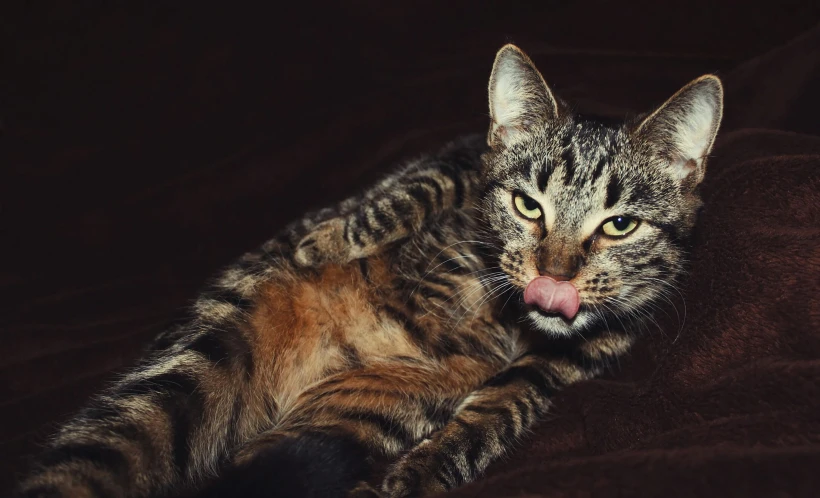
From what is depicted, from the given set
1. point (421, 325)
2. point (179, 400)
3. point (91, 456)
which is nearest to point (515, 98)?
point (421, 325)

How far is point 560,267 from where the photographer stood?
1.09 m

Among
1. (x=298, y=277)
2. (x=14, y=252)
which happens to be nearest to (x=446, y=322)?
(x=298, y=277)

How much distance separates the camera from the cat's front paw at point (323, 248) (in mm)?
1389

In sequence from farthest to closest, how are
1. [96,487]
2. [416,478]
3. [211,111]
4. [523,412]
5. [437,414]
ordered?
[211,111] < [437,414] < [523,412] < [416,478] < [96,487]

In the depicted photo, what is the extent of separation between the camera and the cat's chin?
113 cm

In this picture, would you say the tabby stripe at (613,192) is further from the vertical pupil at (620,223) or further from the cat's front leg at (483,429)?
the cat's front leg at (483,429)

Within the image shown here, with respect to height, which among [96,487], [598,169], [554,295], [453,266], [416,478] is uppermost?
[598,169]

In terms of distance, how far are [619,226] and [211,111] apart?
1.25m

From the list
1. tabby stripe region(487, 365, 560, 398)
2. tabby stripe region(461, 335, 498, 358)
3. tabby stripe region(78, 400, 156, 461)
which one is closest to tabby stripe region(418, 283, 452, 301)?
tabby stripe region(461, 335, 498, 358)

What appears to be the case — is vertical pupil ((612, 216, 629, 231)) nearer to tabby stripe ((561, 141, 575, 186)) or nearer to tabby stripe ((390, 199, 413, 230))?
tabby stripe ((561, 141, 575, 186))

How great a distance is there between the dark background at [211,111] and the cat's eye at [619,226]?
0.83 m

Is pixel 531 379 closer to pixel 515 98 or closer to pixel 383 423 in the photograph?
pixel 383 423

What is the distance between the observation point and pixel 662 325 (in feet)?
4.14

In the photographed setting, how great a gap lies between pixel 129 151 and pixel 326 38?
676 mm
